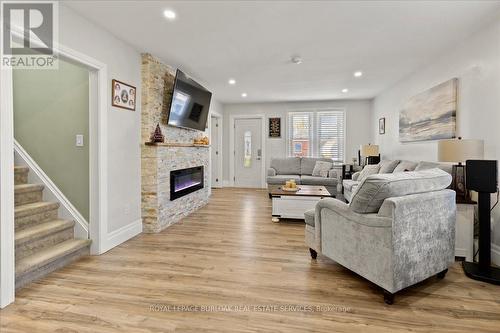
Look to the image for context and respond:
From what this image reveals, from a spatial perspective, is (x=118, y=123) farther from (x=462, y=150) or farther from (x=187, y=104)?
(x=462, y=150)

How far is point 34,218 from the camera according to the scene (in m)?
2.82

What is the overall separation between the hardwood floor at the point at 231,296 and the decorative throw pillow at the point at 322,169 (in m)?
3.62

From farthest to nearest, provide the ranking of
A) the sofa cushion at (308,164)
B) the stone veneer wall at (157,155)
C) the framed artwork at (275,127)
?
the framed artwork at (275,127)
the sofa cushion at (308,164)
the stone veneer wall at (157,155)

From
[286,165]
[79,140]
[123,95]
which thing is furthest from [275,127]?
[79,140]

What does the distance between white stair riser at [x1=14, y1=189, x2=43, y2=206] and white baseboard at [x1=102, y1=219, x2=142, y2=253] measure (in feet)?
2.90

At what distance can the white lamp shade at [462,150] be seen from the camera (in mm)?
2674

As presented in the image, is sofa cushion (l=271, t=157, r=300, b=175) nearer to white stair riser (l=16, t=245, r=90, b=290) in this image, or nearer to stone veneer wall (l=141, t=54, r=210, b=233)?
stone veneer wall (l=141, t=54, r=210, b=233)

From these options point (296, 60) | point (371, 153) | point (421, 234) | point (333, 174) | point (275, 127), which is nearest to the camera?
point (421, 234)

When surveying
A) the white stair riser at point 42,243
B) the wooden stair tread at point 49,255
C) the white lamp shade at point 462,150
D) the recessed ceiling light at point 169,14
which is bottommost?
the wooden stair tread at point 49,255

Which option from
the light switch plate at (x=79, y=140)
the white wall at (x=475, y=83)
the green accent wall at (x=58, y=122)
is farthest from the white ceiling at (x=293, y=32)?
the light switch plate at (x=79, y=140)

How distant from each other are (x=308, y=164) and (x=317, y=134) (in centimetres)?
108

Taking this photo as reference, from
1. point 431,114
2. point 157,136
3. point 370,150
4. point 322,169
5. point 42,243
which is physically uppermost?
point 431,114

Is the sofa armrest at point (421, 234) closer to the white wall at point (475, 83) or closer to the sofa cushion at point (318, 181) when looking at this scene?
the white wall at point (475, 83)

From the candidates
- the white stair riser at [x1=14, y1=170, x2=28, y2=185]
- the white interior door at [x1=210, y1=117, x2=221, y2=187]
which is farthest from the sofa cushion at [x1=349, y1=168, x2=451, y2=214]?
the white interior door at [x1=210, y1=117, x2=221, y2=187]
